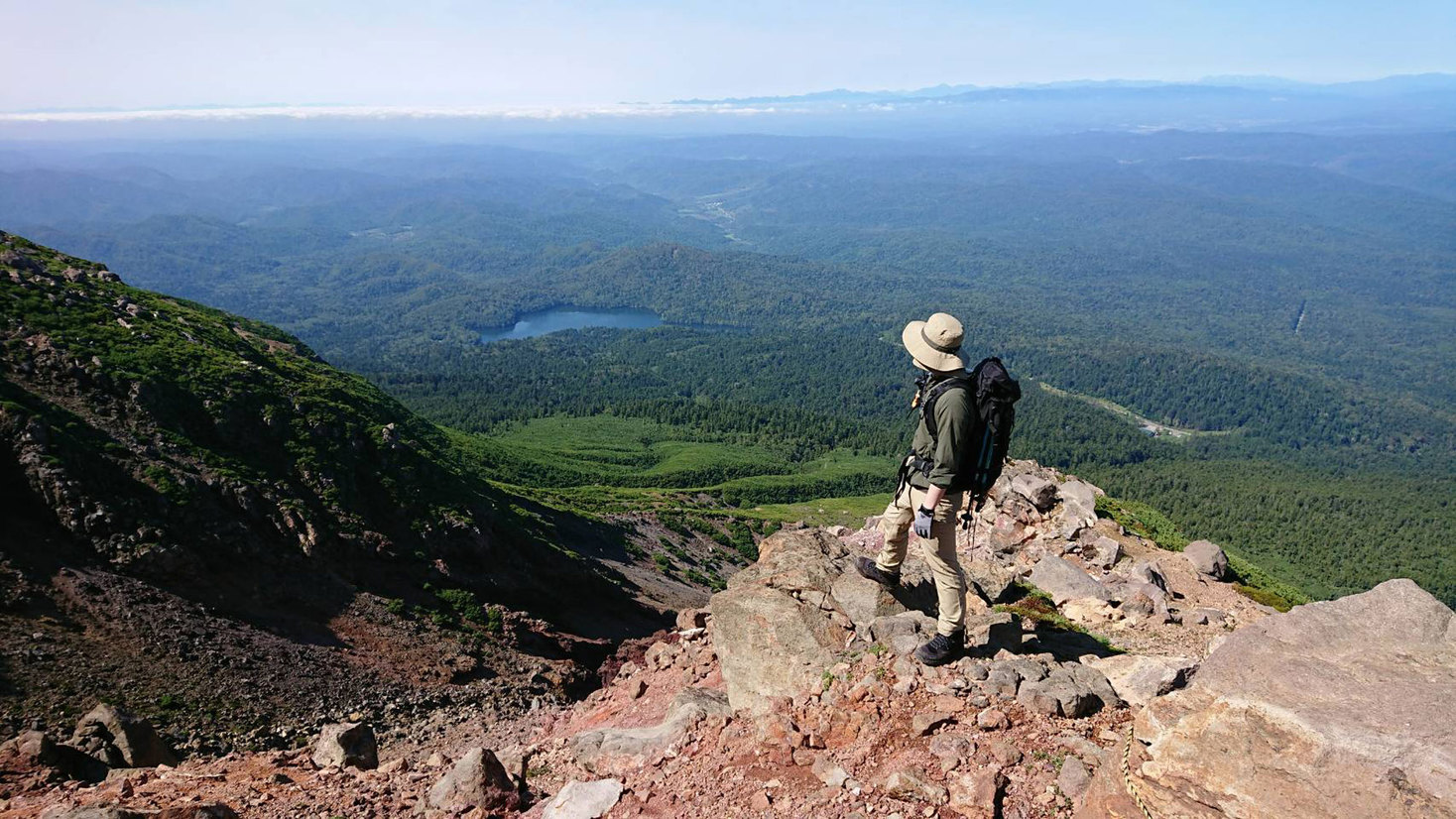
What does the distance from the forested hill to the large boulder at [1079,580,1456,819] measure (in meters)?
25.4

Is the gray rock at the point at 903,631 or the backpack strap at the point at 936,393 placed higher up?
the backpack strap at the point at 936,393

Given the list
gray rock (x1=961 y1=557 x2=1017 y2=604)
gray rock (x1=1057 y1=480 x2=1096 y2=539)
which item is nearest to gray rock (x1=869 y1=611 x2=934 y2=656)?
gray rock (x1=961 y1=557 x2=1017 y2=604)

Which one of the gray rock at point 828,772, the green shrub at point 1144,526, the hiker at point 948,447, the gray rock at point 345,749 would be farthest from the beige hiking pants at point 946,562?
the green shrub at point 1144,526

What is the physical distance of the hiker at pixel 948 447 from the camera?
10.6 m

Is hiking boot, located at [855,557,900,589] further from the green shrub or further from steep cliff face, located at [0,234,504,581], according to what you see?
steep cliff face, located at [0,234,504,581]

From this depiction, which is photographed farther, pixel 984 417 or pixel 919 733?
pixel 984 417

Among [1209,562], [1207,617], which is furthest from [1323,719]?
[1209,562]

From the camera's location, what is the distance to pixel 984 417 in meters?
10.7

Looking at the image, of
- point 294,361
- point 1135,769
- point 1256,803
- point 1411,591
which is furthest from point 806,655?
point 294,361

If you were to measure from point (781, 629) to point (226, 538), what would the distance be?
21017 mm

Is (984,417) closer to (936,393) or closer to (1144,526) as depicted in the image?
(936,393)

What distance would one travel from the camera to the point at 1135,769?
841 cm

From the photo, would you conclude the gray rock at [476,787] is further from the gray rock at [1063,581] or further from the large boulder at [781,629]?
the gray rock at [1063,581]

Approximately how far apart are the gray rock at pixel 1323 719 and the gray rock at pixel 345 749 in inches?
553
